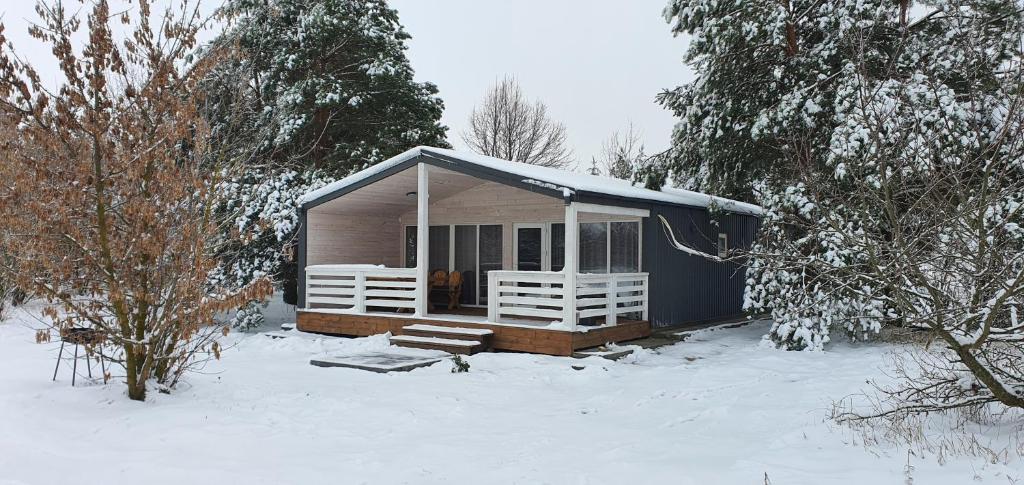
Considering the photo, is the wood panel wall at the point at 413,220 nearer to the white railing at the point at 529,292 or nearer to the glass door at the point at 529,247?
the glass door at the point at 529,247

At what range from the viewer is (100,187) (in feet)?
19.8

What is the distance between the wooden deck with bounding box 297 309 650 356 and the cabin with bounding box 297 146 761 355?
0.02 meters

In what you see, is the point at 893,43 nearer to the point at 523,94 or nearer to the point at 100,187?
the point at 100,187

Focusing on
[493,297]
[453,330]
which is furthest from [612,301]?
[453,330]

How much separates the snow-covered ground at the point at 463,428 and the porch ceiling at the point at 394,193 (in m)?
3.89

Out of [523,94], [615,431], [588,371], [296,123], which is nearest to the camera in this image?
[615,431]

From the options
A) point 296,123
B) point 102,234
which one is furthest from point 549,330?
point 296,123

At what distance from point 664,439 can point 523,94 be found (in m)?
30.5

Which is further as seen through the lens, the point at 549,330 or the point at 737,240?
the point at 737,240

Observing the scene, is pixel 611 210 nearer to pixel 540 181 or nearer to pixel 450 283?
pixel 540 181

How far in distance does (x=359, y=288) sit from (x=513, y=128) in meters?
23.8

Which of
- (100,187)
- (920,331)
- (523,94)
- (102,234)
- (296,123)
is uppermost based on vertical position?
(523,94)

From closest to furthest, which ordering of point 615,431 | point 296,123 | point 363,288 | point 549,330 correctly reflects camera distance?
point 615,431, point 549,330, point 363,288, point 296,123

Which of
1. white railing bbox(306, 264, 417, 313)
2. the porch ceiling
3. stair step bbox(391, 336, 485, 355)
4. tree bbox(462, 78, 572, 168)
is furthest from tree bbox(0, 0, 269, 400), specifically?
tree bbox(462, 78, 572, 168)
